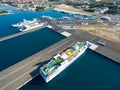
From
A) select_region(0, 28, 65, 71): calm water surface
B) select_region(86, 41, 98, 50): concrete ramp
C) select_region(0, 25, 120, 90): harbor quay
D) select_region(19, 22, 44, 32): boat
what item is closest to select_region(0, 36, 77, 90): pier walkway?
select_region(0, 25, 120, 90): harbor quay

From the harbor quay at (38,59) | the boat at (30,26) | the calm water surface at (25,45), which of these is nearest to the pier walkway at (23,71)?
the harbor quay at (38,59)

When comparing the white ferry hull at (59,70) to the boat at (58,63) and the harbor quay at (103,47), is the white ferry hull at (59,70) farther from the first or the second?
the harbor quay at (103,47)

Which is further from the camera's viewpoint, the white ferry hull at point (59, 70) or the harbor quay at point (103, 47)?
the harbor quay at point (103, 47)

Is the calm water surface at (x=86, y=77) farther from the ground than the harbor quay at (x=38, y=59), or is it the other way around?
the harbor quay at (x=38, y=59)

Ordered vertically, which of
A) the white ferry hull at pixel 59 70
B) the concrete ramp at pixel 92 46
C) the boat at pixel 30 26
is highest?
the white ferry hull at pixel 59 70

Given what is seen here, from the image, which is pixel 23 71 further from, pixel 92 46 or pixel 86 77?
pixel 92 46

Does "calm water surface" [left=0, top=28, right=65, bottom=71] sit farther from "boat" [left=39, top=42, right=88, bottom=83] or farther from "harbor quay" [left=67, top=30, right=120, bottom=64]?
"boat" [left=39, top=42, right=88, bottom=83]

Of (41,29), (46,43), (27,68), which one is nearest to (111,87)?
(27,68)
